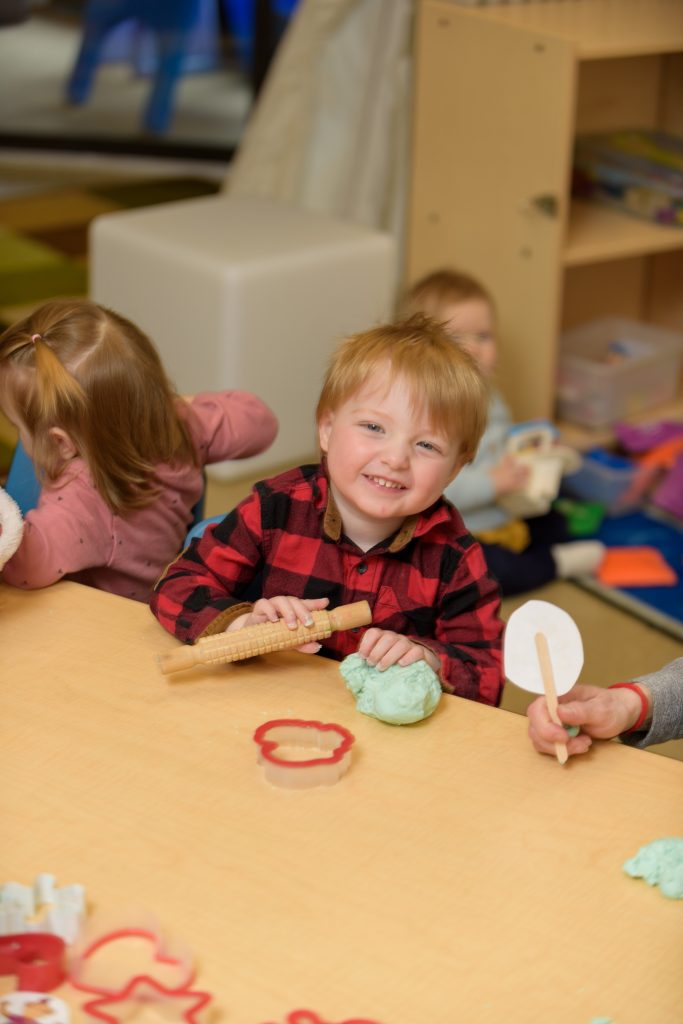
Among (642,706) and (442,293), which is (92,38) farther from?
(642,706)

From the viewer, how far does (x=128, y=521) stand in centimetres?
152

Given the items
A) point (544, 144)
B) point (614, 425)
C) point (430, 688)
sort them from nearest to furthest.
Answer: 1. point (430, 688)
2. point (544, 144)
3. point (614, 425)

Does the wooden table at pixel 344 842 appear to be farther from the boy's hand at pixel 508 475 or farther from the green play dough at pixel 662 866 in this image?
the boy's hand at pixel 508 475

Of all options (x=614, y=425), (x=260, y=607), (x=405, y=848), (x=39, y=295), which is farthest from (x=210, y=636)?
(x=39, y=295)

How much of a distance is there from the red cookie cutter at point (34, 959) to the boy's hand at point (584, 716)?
1.33ft

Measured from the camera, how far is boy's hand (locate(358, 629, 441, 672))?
1.16 m

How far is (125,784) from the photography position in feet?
3.42

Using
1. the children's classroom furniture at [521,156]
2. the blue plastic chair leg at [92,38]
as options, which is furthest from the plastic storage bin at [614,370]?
the blue plastic chair leg at [92,38]

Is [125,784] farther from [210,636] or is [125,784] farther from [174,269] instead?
[174,269]

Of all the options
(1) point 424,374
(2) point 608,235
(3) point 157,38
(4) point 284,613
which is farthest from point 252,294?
(4) point 284,613

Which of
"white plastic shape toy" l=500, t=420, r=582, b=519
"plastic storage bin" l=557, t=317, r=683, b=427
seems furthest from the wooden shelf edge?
"white plastic shape toy" l=500, t=420, r=582, b=519

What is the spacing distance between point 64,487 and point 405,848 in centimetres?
67

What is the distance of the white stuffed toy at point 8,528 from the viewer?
1.27 metres

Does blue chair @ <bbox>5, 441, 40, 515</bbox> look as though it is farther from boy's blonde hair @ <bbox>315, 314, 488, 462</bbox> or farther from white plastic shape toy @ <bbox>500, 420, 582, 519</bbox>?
white plastic shape toy @ <bbox>500, 420, 582, 519</bbox>
